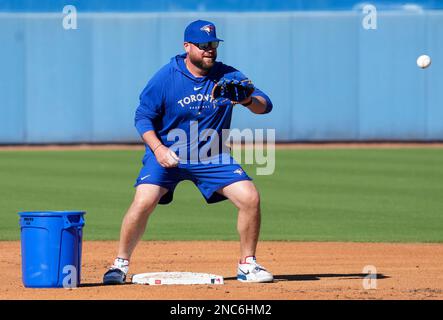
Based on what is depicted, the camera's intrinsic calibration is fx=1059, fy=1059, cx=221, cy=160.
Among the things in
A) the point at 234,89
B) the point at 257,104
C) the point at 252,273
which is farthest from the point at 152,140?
the point at 252,273

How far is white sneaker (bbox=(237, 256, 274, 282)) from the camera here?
8.11 metres

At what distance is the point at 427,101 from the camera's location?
1048 inches

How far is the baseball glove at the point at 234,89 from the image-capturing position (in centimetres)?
781

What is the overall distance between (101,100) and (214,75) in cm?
1830

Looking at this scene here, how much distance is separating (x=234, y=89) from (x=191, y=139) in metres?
0.57

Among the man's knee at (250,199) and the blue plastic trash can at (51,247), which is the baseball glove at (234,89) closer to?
the man's knee at (250,199)

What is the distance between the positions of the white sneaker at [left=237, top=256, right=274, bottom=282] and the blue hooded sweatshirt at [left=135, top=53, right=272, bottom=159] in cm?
94

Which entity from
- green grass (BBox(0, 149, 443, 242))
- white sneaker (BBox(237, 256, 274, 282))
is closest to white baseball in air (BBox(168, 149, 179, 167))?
white sneaker (BBox(237, 256, 274, 282))

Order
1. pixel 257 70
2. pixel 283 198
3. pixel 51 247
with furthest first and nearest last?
pixel 257 70, pixel 283 198, pixel 51 247

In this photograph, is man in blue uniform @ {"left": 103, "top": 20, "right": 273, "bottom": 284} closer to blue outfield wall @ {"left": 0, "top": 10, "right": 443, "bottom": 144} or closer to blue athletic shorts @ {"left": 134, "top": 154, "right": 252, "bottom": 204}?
blue athletic shorts @ {"left": 134, "top": 154, "right": 252, "bottom": 204}

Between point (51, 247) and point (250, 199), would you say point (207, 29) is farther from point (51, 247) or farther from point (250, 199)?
point (51, 247)

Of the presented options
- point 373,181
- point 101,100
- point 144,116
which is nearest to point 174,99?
point 144,116

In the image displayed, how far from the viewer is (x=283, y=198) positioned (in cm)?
1527

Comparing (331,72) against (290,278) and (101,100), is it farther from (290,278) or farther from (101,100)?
(290,278)
